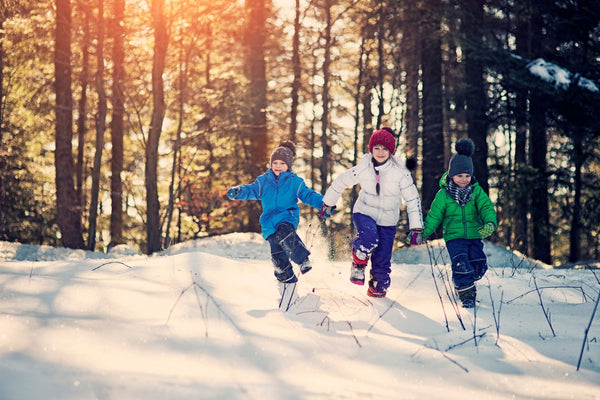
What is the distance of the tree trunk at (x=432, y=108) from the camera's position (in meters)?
13.6

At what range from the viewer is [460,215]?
15.5ft

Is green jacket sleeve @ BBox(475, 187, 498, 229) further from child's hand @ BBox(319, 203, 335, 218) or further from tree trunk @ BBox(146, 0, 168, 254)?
tree trunk @ BBox(146, 0, 168, 254)

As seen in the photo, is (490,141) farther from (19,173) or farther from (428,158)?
(19,173)

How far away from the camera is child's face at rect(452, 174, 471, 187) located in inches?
187

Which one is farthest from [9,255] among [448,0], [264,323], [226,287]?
[448,0]

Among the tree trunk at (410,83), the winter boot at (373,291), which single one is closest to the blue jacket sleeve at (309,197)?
the winter boot at (373,291)

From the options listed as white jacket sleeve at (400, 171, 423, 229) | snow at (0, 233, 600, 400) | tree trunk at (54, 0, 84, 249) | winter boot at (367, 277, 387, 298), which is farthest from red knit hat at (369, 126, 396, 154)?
tree trunk at (54, 0, 84, 249)

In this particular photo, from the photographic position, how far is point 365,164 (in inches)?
194

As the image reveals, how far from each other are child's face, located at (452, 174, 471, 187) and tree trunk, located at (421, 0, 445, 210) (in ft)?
28.7

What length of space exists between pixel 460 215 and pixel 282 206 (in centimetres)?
174

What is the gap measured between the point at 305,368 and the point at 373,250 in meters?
2.46

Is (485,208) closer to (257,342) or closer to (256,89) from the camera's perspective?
(257,342)

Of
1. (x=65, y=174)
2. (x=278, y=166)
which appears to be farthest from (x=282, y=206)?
(x=65, y=174)

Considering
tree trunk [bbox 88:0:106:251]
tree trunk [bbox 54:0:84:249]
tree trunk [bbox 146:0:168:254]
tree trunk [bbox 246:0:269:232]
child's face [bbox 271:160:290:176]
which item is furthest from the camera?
tree trunk [bbox 246:0:269:232]
